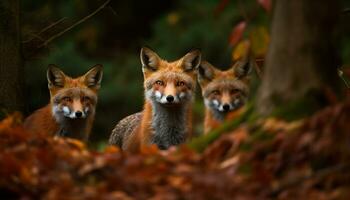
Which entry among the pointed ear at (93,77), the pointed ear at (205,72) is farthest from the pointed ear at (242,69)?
the pointed ear at (93,77)

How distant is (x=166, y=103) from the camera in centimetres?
1111

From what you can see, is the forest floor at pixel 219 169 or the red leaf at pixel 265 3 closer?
the forest floor at pixel 219 169

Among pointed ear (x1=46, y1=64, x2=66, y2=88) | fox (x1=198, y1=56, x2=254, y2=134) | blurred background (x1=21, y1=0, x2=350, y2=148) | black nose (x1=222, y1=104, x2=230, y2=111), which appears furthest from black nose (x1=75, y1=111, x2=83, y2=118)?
blurred background (x1=21, y1=0, x2=350, y2=148)

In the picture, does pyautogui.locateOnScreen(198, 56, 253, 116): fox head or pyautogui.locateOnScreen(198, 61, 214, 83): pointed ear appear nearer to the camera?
pyautogui.locateOnScreen(198, 56, 253, 116): fox head

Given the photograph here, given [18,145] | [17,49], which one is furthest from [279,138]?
[17,49]

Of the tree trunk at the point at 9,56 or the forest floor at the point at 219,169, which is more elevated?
the tree trunk at the point at 9,56

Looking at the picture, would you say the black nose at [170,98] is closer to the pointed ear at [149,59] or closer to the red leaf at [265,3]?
the pointed ear at [149,59]

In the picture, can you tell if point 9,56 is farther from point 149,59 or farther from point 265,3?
point 265,3

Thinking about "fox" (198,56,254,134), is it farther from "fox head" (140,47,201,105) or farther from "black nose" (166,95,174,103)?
"black nose" (166,95,174,103)

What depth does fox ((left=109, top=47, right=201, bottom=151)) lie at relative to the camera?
36.2 feet

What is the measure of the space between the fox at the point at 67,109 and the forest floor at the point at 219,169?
4391 mm

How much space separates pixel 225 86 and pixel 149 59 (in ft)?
3.68

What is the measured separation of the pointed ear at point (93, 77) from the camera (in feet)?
39.4

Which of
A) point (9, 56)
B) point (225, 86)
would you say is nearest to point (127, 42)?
point (225, 86)
